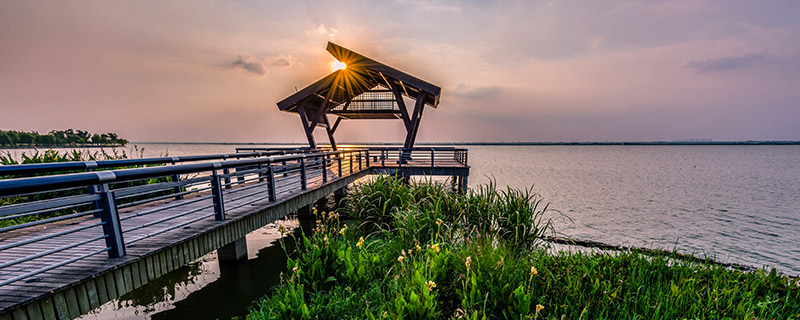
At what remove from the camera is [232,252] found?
240 inches

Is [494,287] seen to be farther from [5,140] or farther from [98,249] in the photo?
[5,140]

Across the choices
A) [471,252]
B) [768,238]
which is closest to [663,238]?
[768,238]

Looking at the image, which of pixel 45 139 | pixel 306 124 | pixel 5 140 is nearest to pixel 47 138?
pixel 45 139

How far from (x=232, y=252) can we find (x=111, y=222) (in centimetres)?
296

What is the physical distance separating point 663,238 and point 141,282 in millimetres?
14741

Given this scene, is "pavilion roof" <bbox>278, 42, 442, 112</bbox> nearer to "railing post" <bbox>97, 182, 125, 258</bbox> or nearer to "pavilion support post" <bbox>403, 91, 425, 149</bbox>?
"pavilion support post" <bbox>403, 91, 425, 149</bbox>

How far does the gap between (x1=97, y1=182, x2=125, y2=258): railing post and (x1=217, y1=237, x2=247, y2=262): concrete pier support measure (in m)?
2.59

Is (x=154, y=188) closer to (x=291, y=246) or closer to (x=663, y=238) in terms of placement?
(x=291, y=246)

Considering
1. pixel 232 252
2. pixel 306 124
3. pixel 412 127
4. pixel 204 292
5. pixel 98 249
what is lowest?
pixel 204 292

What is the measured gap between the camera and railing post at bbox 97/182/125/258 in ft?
10.9

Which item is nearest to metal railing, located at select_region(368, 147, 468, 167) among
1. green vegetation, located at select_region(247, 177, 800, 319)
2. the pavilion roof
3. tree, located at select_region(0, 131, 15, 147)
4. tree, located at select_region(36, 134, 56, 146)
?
the pavilion roof

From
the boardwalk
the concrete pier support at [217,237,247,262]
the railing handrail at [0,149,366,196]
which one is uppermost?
the railing handrail at [0,149,366,196]

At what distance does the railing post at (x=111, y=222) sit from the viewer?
10.9ft

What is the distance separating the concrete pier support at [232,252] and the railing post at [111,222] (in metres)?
2.59
